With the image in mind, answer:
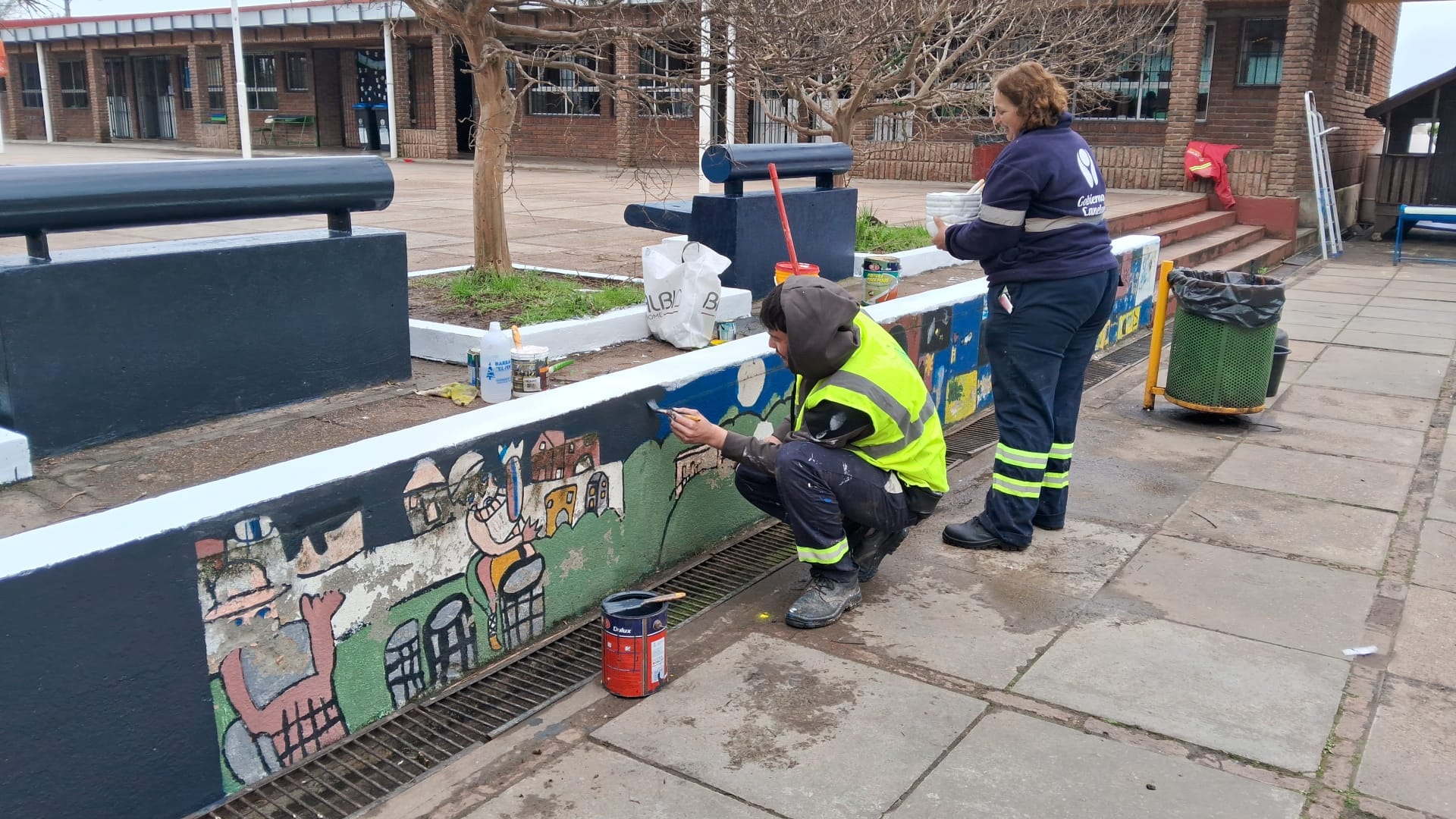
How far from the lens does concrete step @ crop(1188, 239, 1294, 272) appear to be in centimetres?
1340

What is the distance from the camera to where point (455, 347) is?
227 inches

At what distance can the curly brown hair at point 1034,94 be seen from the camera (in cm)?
455

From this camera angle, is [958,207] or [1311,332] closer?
[958,207]

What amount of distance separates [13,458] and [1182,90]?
17.3 metres

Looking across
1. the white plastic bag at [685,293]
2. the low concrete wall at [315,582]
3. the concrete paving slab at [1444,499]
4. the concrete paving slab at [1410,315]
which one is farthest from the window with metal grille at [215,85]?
the concrete paving slab at [1444,499]

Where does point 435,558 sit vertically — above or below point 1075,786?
above

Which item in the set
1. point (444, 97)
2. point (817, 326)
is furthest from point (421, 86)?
point (817, 326)

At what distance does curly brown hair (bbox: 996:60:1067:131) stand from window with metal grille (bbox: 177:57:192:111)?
32.9 m

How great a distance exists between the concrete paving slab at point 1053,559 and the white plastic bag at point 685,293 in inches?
70.7

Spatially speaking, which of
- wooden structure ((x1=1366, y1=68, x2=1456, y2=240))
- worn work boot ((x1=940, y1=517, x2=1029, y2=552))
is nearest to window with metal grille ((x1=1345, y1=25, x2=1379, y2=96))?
wooden structure ((x1=1366, y1=68, x2=1456, y2=240))

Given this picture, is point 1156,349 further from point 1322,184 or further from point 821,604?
point 1322,184

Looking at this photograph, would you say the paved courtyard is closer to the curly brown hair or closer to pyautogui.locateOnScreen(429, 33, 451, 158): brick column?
the curly brown hair

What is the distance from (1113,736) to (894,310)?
2901mm

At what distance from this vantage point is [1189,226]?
14195mm
